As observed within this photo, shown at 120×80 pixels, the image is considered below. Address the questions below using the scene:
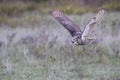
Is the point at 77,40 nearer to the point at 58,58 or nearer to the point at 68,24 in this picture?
the point at 68,24

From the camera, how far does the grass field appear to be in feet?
25.7

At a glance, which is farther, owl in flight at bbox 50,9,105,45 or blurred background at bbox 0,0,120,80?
blurred background at bbox 0,0,120,80

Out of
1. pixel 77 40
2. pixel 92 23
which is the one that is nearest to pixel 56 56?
pixel 77 40

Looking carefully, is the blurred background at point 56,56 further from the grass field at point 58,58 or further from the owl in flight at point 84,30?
the owl in flight at point 84,30

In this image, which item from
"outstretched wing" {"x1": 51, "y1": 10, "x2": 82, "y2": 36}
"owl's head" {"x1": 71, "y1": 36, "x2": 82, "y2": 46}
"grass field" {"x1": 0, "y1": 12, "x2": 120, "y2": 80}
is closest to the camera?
"owl's head" {"x1": 71, "y1": 36, "x2": 82, "y2": 46}

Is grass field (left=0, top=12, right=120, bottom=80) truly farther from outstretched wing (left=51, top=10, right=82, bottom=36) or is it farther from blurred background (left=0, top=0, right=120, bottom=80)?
outstretched wing (left=51, top=10, right=82, bottom=36)

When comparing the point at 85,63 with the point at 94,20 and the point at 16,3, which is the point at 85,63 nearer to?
the point at 94,20

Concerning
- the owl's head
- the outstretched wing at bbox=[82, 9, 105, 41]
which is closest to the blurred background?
the owl's head

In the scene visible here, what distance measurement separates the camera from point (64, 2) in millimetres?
18609

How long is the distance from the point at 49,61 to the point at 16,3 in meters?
11.5

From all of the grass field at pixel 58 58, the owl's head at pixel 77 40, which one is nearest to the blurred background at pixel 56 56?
the grass field at pixel 58 58

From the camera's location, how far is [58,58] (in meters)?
8.98

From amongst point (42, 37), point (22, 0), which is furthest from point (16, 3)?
point (42, 37)

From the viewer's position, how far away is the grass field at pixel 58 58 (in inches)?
309
